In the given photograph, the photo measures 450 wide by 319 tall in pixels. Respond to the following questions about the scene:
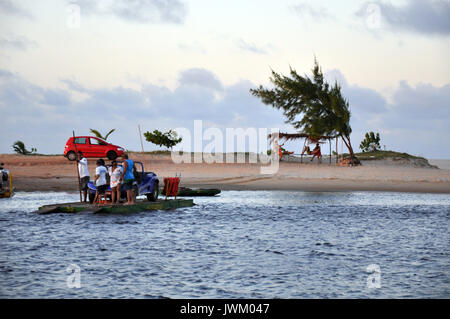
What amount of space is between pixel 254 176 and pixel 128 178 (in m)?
20.9

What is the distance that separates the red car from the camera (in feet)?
127

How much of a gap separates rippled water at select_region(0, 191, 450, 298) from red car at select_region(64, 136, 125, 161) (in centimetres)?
1447

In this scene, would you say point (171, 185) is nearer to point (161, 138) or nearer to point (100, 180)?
point (100, 180)

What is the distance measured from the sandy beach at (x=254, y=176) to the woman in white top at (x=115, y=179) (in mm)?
13411

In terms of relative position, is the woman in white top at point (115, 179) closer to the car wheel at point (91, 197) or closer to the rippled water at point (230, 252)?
the rippled water at point (230, 252)

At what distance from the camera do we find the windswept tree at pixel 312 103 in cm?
4625

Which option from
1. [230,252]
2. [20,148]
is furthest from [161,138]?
[230,252]

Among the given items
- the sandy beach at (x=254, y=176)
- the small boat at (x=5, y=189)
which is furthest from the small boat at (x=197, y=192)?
the small boat at (x=5, y=189)

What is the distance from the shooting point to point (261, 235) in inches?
669

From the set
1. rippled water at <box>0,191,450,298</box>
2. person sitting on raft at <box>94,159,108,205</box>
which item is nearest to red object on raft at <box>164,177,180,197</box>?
rippled water at <box>0,191,450,298</box>

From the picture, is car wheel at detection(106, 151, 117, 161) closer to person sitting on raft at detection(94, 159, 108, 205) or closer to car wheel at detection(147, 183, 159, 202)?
car wheel at detection(147, 183, 159, 202)

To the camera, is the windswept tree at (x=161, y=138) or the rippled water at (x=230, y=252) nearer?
the rippled water at (x=230, y=252)

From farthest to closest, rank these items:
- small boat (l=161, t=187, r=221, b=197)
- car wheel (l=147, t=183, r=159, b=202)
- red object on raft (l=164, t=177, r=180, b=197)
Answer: small boat (l=161, t=187, r=221, b=197), red object on raft (l=164, t=177, r=180, b=197), car wheel (l=147, t=183, r=159, b=202)

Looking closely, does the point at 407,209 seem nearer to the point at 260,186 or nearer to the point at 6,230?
the point at 260,186
